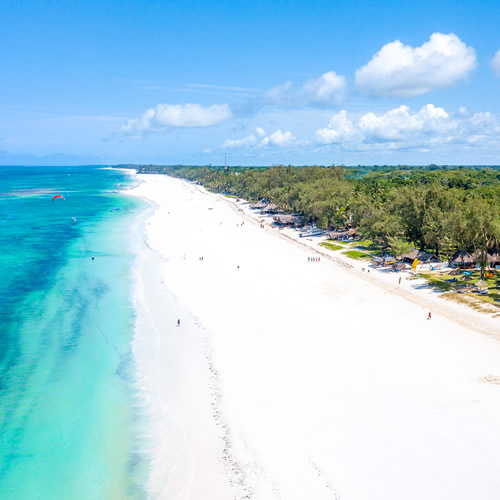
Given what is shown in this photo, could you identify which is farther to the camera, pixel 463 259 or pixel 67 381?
pixel 463 259

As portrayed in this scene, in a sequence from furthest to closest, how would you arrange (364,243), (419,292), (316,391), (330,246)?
(364,243) < (330,246) < (419,292) < (316,391)

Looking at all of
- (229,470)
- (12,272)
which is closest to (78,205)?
(12,272)

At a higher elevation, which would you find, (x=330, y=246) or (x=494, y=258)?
(x=494, y=258)

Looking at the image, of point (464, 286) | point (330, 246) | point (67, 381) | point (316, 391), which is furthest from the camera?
point (330, 246)

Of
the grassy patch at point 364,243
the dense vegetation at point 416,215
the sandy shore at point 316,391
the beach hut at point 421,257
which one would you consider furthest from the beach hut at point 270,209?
the sandy shore at point 316,391

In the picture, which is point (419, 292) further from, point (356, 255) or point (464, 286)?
point (356, 255)

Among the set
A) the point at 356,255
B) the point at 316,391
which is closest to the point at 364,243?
the point at 356,255

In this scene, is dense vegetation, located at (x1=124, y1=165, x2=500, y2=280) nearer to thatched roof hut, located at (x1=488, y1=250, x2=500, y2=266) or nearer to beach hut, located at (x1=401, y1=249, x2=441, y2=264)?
thatched roof hut, located at (x1=488, y1=250, x2=500, y2=266)

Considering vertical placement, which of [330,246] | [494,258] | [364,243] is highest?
[494,258]
